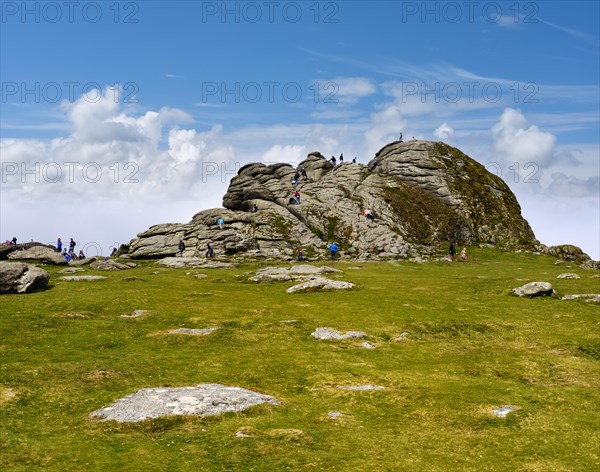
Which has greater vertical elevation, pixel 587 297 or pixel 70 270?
pixel 70 270

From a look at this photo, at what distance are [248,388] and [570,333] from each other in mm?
29729

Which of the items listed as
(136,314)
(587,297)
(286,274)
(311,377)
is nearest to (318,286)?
(286,274)

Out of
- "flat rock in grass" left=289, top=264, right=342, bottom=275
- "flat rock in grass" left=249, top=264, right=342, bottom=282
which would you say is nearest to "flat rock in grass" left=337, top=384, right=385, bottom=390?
"flat rock in grass" left=249, top=264, right=342, bottom=282

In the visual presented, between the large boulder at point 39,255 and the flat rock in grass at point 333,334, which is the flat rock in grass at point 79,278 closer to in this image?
the large boulder at point 39,255

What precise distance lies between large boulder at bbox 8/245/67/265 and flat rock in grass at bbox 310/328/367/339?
63763 millimetres

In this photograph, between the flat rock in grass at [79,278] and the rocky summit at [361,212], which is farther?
the rocky summit at [361,212]

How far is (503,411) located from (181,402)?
1715 centimetres

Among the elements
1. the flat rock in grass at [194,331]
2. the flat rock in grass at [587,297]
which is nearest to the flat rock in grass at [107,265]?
the flat rock in grass at [194,331]

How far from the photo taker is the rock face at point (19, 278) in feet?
213

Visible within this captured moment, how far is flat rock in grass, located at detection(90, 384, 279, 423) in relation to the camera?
28219 millimetres

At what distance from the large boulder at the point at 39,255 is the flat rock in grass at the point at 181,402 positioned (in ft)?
235

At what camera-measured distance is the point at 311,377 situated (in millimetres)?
36125

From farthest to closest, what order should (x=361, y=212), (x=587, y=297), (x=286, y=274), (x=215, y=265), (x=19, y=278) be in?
(x=361, y=212) < (x=215, y=265) < (x=286, y=274) < (x=19, y=278) < (x=587, y=297)

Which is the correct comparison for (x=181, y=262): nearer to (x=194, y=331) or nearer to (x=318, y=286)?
(x=318, y=286)
